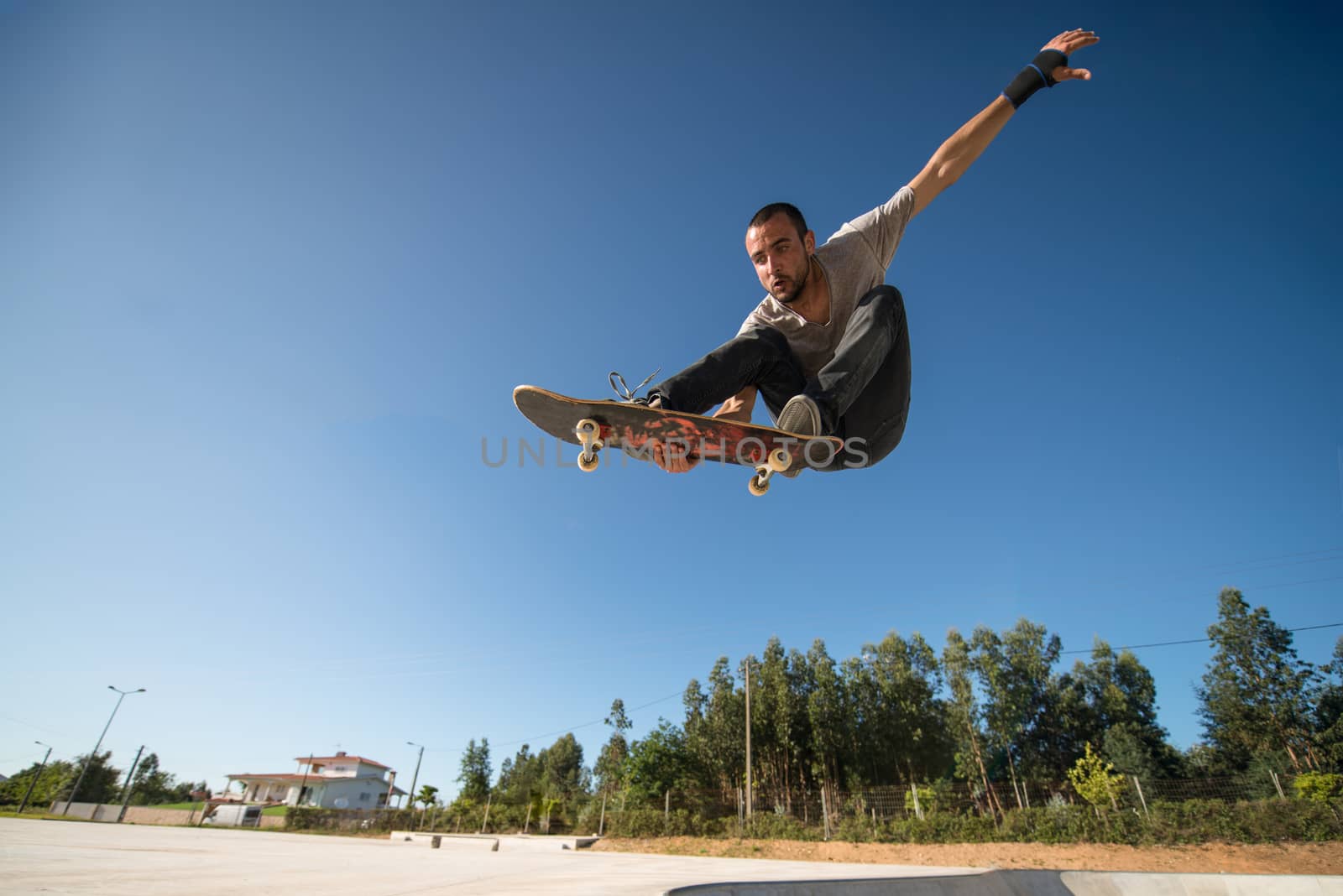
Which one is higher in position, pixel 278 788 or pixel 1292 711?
pixel 1292 711

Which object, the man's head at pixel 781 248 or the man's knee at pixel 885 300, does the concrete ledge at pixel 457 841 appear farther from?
the man's knee at pixel 885 300

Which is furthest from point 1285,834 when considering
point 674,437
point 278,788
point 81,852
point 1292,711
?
point 278,788

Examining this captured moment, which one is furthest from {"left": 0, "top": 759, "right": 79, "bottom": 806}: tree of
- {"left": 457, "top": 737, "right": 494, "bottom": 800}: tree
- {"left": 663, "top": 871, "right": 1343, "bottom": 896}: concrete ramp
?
{"left": 663, "top": 871, "right": 1343, "bottom": 896}: concrete ramp

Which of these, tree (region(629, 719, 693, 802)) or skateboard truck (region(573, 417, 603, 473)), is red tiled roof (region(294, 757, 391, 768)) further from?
skateboard truck (region(573, 417, 603, 473))

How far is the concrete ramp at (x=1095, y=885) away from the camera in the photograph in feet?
14.3

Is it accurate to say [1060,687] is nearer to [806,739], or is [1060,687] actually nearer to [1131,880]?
[806,739]

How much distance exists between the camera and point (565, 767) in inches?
2338

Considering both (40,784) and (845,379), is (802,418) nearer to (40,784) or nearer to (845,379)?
(845,379)

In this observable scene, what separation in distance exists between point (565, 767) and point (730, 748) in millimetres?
33659

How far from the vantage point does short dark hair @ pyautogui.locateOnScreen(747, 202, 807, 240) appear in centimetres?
356

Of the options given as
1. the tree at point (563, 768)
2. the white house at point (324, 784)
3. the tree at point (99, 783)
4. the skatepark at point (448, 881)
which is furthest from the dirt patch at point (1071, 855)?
the tree at point (99, 783)

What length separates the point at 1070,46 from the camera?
379 cm

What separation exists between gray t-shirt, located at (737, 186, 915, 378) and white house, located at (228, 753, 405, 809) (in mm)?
63210

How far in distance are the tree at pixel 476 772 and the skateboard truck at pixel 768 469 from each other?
4846cm
